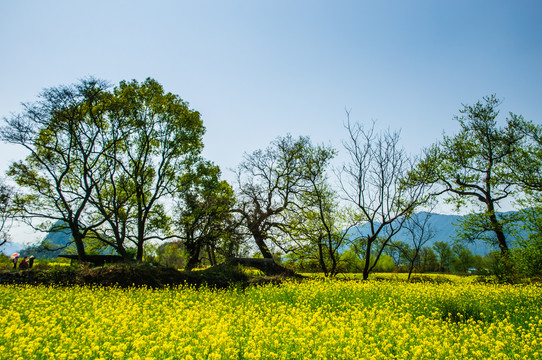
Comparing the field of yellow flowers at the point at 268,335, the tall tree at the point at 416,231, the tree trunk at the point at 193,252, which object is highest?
the tall tree at the point at 416,231

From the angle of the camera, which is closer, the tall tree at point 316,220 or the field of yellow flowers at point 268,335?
the field of yellow flowers at point 268,335

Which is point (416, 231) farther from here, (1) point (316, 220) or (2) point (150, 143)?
(2) point (150, 143)

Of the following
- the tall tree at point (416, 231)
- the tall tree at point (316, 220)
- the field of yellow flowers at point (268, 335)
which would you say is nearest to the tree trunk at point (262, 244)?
the tall tree at point (316, 220)

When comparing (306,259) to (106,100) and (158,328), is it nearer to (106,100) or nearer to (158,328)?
(106,100)

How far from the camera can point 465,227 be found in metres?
22.9

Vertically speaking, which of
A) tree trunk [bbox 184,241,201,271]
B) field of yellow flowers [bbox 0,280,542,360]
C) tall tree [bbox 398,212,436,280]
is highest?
tall tree [bbox 398,212,436,280]

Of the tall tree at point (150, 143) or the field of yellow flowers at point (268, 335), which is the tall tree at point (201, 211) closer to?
Answer: the tall tree at point (150, 143)

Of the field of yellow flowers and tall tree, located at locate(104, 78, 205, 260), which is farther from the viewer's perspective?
tall tree, located at locate(104, 78, 205, 260)

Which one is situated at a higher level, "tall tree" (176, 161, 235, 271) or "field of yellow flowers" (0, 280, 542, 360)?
"tall tree" (176, 161, 235, 271)

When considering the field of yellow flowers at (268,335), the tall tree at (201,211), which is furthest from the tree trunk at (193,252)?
the field of yellow flowers at (268,335)

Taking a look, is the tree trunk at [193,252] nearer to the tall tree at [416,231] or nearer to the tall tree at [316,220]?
the tall tree at [316,220]

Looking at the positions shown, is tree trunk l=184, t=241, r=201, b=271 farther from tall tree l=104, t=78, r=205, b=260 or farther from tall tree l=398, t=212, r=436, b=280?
tall tree l=398, t=212, r=436, b=280

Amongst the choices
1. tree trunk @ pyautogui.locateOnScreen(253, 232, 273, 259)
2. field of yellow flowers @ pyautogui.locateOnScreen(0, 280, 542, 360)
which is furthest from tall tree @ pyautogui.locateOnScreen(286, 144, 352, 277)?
field of yellow flowers @ pyautogui.locateOnScreen(0, 280, 542, 360)

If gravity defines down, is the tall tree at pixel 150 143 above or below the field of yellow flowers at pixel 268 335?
above
